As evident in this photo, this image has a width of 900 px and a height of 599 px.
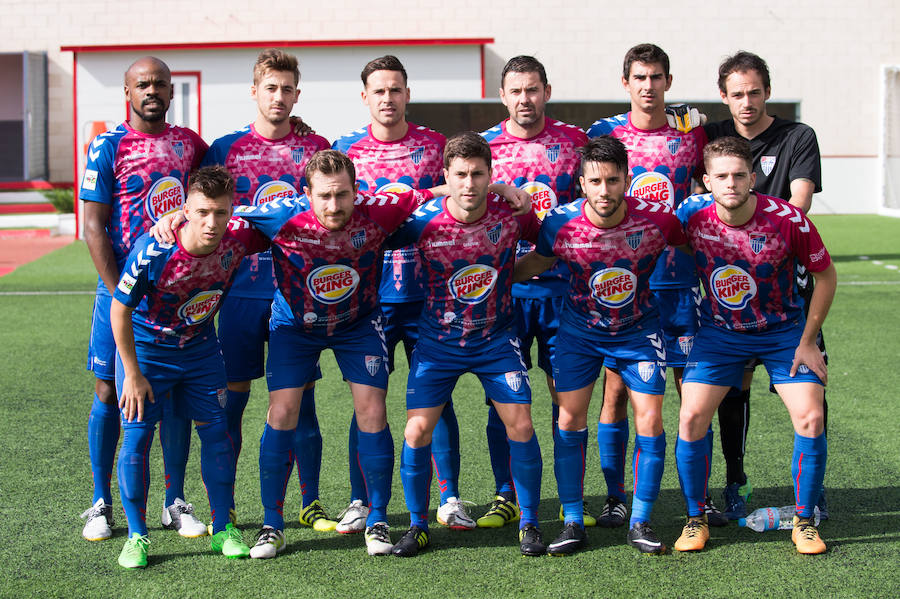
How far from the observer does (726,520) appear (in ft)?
13.5

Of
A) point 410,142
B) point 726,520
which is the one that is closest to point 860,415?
point 726,520

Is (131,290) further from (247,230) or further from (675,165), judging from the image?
(675,165)

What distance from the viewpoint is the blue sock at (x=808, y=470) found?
3.77 m

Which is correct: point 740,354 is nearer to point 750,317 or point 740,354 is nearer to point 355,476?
point 750,317

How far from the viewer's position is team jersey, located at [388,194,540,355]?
3826 mm

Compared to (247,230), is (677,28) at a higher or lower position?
higher

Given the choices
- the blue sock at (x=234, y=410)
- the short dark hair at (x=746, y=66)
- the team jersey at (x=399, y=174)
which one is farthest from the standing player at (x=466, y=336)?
the short dark hair at (x=746, y=66)

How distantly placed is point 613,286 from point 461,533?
1.23m

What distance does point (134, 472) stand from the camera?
3760 millimetres

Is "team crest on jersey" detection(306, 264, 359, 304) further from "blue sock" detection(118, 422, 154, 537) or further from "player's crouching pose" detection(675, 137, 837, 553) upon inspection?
"player's crouching pose" detection(675, 137, 837, 553)

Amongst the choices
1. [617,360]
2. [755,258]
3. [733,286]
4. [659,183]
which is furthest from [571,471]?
[659,183]

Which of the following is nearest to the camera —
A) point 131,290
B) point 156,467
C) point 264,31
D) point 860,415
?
point 131,290

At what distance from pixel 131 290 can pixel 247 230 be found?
1.66 feet

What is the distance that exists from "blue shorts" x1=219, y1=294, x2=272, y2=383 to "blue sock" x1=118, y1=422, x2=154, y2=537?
531mm
